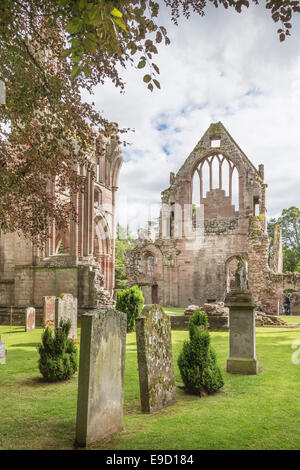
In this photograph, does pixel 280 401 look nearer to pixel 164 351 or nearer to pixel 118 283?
pixel 164 351

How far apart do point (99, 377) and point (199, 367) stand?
7.08 ft

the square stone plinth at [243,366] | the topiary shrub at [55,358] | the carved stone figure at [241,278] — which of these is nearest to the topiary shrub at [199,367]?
the square stone plinth at [243,366]

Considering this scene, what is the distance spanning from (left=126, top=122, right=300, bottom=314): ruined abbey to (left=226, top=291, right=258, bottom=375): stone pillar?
1817 cm

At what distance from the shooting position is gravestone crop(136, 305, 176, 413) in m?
4.80

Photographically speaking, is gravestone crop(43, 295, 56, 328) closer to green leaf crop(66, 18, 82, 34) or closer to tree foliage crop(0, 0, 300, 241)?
tree foliage crop(0, 0, 300, 241)

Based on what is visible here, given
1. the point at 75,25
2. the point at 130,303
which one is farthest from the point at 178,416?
the point at 130,303

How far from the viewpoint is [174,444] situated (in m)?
3.76

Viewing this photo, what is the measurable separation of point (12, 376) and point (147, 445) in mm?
4054

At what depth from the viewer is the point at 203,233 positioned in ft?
90.2

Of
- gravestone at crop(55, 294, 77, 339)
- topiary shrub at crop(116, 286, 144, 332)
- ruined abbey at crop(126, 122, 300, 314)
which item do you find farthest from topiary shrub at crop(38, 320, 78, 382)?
ruined abbey at crop(126, 122, 300, 314)

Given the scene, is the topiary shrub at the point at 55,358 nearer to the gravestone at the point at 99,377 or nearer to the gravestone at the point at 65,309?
the gravestone at the point at 99,377

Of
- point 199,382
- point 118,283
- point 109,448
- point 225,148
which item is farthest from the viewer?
point 118,283

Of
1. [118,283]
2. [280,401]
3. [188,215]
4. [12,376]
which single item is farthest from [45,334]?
[118,283]

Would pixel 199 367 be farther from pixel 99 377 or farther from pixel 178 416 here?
pixel 99 377
